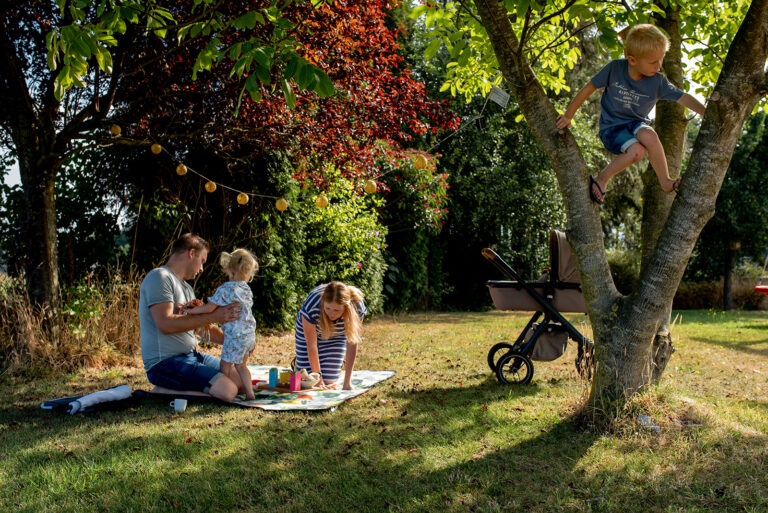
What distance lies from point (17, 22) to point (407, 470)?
6044mm

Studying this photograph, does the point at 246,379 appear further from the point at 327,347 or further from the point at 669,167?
the point at 669,167

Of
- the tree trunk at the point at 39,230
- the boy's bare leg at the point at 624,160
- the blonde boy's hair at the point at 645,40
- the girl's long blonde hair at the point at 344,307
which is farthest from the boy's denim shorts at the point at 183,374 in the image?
the blonde boy's hair at the point at 645,40

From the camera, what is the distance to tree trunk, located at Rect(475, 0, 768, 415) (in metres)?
3.49

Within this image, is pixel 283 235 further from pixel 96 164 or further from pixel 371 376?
pixel 371 376

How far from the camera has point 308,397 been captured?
16.1 ft

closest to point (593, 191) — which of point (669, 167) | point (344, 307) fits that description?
point (669, 167)

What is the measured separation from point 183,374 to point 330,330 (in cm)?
135

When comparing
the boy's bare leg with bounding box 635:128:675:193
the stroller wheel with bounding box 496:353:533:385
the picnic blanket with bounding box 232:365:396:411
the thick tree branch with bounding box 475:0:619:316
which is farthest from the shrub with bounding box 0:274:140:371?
the boy's bare leg with bounding box 635:128:675:193

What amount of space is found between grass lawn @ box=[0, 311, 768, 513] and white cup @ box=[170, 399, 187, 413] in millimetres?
58

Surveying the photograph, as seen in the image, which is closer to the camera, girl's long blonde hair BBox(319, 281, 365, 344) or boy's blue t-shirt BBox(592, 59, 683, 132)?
boy's blue t-shirt BBox(592, 59, 683, 132)

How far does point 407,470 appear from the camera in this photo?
319 centimetres

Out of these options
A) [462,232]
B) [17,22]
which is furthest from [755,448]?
[462,232]

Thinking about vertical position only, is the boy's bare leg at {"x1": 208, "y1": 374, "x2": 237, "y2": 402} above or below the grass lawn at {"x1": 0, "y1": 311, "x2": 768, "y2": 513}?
above

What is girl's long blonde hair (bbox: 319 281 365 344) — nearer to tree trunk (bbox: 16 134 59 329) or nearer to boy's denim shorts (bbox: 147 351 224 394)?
boy's denim shorts (bbox: 147 351 224 394)
